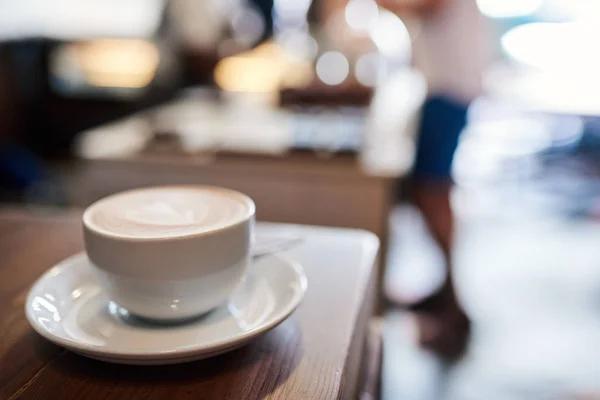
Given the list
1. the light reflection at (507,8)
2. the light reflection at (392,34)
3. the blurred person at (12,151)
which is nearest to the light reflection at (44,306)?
the blurred person at (12,151)

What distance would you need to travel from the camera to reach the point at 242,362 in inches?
16.6

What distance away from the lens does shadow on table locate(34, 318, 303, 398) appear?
0.39 metres

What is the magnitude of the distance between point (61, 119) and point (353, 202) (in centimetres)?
→ 211

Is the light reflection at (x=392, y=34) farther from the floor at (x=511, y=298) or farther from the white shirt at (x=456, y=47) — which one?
the floor at (x=511, y=298)

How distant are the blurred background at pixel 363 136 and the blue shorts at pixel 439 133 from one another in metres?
0.04

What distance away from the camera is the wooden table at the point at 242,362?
0.39 m

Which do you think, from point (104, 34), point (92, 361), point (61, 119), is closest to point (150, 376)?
point (92, 361)

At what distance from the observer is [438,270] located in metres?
2.21

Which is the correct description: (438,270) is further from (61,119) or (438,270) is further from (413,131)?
(61,119)

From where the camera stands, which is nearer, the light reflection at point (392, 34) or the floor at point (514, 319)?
the floor at point (514, 319)

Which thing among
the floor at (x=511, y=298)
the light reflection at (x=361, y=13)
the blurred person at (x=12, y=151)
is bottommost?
the floor at (x=511, y=298)

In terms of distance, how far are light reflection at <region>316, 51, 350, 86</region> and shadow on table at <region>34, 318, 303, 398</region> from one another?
6.08 feet

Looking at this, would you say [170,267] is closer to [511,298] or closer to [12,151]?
[511,298]

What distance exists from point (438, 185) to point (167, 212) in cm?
154
